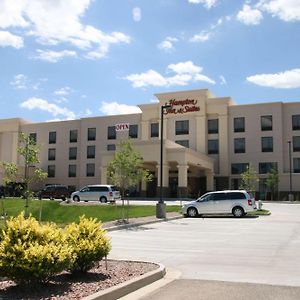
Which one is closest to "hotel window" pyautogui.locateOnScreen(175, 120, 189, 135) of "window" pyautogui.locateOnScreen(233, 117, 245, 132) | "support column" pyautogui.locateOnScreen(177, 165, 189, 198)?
"window" pyautogui.locateOnScreen(233, 117, 245, 132)

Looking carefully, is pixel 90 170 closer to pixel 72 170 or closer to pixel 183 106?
pixel 72 170

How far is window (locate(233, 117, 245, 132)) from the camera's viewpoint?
64.9m

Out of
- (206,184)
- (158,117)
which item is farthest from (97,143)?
(206,184)

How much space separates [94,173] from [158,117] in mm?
13510

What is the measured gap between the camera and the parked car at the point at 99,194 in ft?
143

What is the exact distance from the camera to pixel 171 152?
54.2 meters

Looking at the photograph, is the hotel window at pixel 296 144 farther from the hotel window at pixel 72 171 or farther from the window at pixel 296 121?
the hotel window at pixel 72 171

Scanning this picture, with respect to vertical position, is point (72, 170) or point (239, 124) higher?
point (239, 124)

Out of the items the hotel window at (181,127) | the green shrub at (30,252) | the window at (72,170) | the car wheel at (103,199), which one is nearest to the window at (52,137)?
the window at (72,170)

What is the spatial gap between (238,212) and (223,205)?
1.06 meters

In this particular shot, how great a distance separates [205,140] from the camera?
65.9m

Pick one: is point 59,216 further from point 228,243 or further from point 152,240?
point 228,243

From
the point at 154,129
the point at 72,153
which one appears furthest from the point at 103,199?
the point at 72,153

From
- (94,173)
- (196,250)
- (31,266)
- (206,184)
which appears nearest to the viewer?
(31,266)
